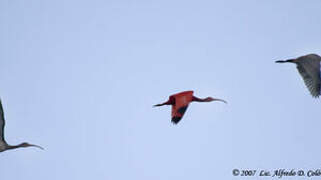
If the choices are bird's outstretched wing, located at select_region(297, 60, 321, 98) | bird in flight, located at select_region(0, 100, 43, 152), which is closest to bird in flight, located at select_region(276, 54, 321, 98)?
bird's outstretched wing, located at select_region(297, 60, 321, 98)

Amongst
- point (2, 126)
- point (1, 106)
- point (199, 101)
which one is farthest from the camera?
point (199, 101)

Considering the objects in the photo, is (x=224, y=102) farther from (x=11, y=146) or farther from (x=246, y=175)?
(x=11, y=146)

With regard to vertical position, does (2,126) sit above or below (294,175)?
above

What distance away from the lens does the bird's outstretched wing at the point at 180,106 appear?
48.2 feet

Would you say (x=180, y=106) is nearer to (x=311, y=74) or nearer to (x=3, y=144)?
(x=311, y=74)

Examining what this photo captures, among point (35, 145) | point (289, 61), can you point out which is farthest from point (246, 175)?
point (35, 145)

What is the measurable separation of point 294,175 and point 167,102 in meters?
4.28

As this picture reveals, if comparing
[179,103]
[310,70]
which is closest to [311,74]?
[310,70]

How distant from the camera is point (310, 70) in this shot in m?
15.9

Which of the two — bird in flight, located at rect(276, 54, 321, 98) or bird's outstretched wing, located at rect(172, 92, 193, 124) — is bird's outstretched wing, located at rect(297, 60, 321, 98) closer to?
bird in flight, located at rect(276, 54, 321, 98)

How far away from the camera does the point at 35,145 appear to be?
1583cm

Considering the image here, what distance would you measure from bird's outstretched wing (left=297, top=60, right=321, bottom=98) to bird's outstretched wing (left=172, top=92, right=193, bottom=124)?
323 centimetres

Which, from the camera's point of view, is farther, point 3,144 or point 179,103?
point 179,103

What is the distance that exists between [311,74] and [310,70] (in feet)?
0.45
